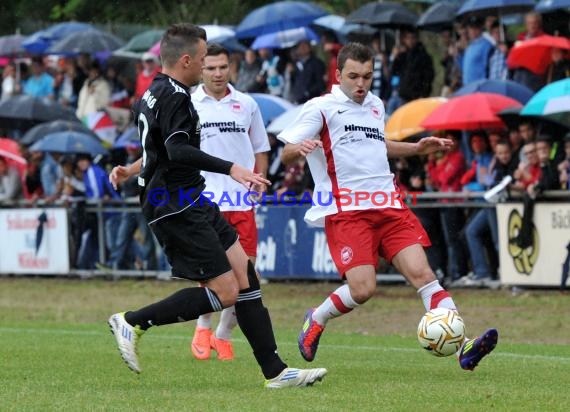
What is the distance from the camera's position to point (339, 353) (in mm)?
11602

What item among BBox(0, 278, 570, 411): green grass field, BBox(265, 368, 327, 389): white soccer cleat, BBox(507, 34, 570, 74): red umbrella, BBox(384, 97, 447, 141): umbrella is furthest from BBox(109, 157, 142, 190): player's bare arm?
BBox(507, 34, 570, 74): red umbrella

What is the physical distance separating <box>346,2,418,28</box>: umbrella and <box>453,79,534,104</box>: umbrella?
288cm

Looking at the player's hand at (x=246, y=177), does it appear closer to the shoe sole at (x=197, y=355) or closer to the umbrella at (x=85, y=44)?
the shoe sole at (x=197, y=355)

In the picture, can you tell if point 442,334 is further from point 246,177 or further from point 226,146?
point 226,146

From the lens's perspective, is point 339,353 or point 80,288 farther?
point 80,288

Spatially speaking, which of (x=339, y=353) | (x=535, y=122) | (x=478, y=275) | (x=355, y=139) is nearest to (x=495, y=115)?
(x=535, y=122)

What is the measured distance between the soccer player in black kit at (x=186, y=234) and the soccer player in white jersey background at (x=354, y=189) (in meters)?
1.30

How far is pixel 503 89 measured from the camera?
17.4 meters

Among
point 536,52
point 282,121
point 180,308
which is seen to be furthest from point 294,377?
point 536,52

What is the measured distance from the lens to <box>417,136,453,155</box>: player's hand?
32.8ft

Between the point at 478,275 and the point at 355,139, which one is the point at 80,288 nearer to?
the point at 478,275

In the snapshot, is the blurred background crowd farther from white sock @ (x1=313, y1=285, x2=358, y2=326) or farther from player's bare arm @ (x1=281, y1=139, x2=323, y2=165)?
player's bare arm @ (x1=281, y1=139, x2=323, y2=165)

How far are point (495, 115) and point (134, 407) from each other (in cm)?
996

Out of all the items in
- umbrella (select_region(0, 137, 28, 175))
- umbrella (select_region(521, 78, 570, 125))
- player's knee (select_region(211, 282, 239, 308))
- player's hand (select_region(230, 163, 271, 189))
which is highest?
player's hand (select_region(230, 163, 271, 189))
